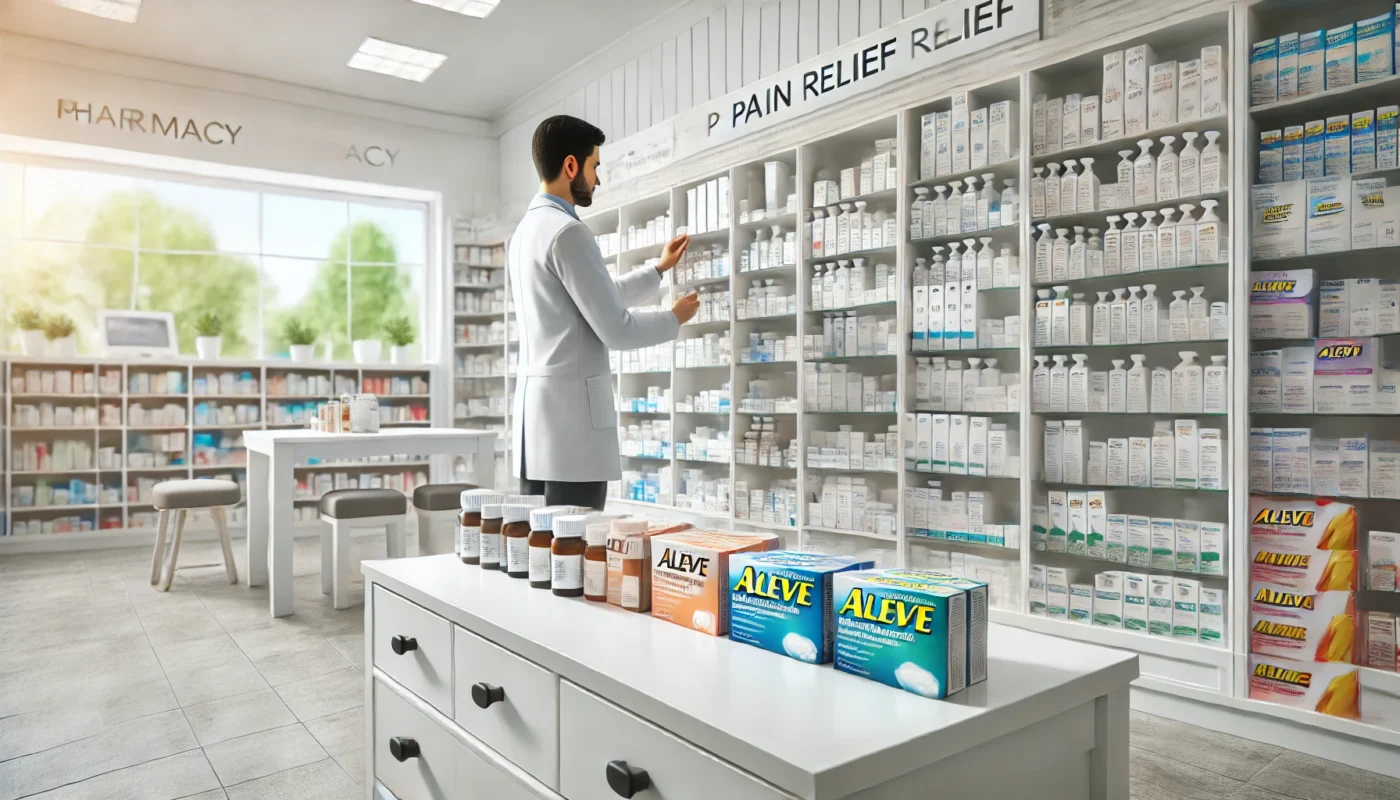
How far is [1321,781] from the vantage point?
2678mm

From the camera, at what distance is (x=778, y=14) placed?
217 inches

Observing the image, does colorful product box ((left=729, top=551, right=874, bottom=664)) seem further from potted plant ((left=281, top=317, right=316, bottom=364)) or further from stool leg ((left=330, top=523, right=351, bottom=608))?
potted plant ((left=281, top=317, right=316, bottom=364))

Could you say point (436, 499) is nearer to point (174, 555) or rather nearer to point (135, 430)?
point (174, 555)

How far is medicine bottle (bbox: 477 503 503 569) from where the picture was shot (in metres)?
1.88

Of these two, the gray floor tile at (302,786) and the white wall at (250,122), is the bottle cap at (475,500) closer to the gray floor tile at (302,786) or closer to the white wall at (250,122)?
the gray floor tile at (302,786)

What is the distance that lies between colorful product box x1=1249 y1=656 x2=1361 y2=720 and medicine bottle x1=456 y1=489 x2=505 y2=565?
282 cm

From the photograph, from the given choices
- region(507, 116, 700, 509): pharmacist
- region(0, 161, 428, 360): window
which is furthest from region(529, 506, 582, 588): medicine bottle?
region(0, 161, 428, 360): window

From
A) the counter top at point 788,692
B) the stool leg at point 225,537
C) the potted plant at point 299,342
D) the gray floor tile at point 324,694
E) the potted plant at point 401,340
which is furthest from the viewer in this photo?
the potted plant at point 401,340

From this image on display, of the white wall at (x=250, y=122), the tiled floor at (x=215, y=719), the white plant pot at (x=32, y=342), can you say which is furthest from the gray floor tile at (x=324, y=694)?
the white wall at (x=250, y=122)

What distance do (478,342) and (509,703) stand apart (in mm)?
7617

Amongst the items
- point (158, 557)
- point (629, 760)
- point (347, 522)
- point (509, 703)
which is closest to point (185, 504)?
point (158, 557)

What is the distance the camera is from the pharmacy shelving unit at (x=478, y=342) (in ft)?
28.3

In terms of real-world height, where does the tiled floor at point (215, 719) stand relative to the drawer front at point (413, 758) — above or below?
A: below

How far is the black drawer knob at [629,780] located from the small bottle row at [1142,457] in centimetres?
292
